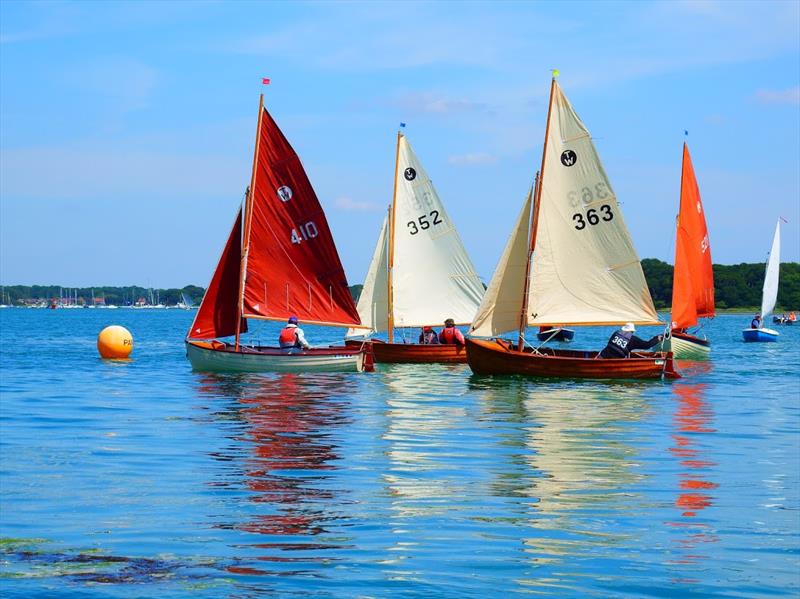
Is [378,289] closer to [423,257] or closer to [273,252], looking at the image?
[423,257]

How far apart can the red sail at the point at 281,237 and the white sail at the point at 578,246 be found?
6.84 m

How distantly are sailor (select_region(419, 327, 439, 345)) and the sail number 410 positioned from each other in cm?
781

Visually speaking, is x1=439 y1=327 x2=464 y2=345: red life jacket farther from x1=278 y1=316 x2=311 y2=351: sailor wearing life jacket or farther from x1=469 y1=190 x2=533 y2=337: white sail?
x1=278 y1=316 x2=311 y2=351: sailor wearing life jacket

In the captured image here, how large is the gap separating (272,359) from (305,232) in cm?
447

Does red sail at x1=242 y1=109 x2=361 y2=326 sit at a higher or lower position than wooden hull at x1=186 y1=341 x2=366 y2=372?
higher

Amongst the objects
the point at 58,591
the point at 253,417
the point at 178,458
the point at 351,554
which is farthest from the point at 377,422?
the point at 58,591

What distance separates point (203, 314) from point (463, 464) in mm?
22241

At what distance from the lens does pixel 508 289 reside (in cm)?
3756

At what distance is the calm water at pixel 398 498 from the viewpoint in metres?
10.6

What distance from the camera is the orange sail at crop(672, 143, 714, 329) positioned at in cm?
5285

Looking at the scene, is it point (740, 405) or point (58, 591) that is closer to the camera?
point (58, 591)

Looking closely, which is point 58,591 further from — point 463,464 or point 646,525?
point 463,464

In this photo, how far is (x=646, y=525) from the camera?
12844 mm

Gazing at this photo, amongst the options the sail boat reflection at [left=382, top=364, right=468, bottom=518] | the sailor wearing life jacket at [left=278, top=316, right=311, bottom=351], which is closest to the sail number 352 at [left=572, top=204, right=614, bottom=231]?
the sail boat reflection at [left=382, top=364, right=468, bottom=518]
